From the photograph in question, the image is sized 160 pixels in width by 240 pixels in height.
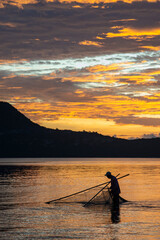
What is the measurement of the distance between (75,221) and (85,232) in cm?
378

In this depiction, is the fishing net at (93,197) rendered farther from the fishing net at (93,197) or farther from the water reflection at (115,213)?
the water reflection at (115,213)

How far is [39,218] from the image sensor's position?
30125mm

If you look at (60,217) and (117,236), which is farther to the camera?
(60,217)

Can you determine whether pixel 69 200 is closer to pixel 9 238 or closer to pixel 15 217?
pixel 15 217

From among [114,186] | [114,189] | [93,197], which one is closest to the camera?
[114,186]

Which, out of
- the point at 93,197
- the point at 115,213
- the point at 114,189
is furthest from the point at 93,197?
the point at 115,213

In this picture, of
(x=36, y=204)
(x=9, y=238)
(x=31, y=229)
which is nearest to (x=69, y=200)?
(x=36, y=204)

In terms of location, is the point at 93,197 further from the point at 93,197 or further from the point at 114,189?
the point at 114,189

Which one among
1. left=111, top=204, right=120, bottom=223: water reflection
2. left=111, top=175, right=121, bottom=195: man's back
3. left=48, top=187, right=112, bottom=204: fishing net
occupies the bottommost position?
left=111, top=204, right=120, bottom=223: water reflection

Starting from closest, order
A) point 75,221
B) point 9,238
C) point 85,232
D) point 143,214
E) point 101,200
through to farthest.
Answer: point 9,238, point 85,232, point 75,221, point 143,214, point 101,200

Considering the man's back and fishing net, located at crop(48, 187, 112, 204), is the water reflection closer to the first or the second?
fishing net, located at crop(48, 187, 112, 204)

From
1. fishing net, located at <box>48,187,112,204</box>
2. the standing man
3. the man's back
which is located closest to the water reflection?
the standing man

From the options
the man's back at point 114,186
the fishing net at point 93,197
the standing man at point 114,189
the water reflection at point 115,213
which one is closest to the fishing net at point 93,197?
the fishing net at point 93,197

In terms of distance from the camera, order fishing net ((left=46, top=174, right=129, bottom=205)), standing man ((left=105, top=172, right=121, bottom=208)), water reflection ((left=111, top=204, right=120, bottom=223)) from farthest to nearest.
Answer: fishing net ((left=46, top=174, right=129, bottom=205)) < standing man ((left=105, top=172, right=121, bottom=208)) < water reflection ((left=111, top=204, right=120, bottom=223))
